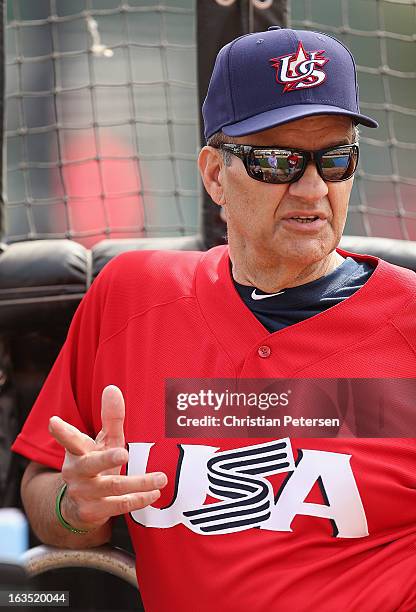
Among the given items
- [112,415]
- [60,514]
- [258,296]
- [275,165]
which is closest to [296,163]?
[275,165]

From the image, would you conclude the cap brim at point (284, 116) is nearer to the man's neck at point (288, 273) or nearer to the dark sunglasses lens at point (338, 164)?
the dark sunglasses lens at point (338, 164)

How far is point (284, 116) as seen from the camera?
133 centimetres

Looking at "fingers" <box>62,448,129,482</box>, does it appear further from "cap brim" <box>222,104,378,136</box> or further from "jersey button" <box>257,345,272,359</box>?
"cap brim" <box>222,104,378,136</box>

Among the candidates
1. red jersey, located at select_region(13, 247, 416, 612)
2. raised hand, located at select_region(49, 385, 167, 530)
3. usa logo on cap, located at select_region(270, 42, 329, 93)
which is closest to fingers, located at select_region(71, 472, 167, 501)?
raised hand, located at select_region(49, 385, 167, 530)

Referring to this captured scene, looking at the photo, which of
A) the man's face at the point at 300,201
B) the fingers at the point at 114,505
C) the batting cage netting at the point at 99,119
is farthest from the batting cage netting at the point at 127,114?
the fingers at the point at 114,505

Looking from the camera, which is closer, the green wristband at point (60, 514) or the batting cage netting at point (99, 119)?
the green wristband at point (60, 514)

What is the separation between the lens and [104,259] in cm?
195

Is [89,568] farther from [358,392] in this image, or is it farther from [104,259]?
[104,259]

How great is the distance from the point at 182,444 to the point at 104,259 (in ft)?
2.35

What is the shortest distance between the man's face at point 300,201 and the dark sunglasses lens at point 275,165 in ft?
0.04

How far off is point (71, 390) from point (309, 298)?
18.4 inches

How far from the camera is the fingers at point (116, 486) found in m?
1.14

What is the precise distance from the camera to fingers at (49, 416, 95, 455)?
44.9 inches

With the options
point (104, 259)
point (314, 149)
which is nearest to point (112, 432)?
point (314, 149)
